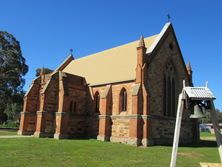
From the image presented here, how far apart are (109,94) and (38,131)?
8.76m

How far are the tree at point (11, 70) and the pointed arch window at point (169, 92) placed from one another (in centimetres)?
3018

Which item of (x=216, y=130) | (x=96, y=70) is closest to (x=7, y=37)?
(x=96, y=70)

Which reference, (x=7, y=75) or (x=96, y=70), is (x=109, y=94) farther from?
(x=7, y=75)

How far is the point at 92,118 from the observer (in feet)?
105

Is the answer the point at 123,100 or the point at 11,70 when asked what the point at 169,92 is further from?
the point at 11,70

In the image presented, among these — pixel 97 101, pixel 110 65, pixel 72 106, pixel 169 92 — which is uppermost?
pixel 110 65

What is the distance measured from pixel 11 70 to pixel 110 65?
23132mm

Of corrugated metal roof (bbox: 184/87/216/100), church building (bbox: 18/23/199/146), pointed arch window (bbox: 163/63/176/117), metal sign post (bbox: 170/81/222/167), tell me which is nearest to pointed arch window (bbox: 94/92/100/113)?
church building (bbox: 18/23/199/146)

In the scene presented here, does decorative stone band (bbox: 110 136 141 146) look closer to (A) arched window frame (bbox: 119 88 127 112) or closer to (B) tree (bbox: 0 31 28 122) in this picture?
(A) arched window frame (bbox: 119 88 127 112)

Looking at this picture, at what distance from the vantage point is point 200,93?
9.70m

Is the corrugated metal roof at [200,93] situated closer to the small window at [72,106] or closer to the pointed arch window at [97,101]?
the pointed arch window at [97,101]

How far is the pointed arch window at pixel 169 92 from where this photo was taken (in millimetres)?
29875

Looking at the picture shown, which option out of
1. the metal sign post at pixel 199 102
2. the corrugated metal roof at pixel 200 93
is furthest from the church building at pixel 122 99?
the corrugated metal roof at pixel 200 93

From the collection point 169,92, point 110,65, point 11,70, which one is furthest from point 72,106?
point 11,70
